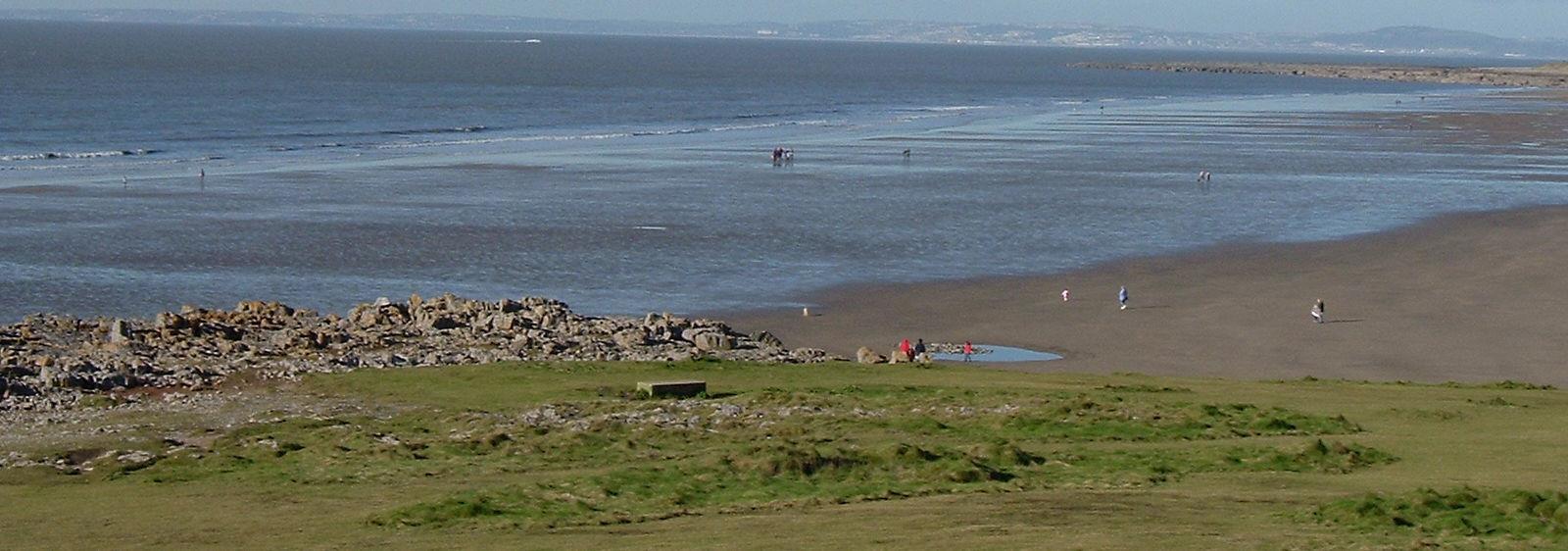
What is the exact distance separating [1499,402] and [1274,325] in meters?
15.8

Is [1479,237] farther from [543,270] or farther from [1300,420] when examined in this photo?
[1300,420]

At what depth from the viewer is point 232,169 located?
79625 millimetres

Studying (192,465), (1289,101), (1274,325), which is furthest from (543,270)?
(1289,101)

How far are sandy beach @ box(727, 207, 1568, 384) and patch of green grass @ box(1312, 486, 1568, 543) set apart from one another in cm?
1799

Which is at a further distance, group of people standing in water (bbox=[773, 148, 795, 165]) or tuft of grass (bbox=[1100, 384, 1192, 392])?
group of people standing in water (bbox=[773, 148, 795, 165])

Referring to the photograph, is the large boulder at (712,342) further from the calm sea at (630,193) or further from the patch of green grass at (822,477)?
the patch of green grass at (822,477)

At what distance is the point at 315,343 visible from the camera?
32.8m

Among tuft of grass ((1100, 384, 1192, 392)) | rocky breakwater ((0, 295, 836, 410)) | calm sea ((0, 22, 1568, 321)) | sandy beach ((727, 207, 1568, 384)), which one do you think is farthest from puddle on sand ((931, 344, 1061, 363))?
tuft of grass ((1100, 384, 1192, 392))

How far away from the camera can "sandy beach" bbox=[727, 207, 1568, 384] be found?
124ft

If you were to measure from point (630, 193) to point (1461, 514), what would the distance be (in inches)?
2160

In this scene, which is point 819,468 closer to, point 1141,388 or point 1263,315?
point 1141,388

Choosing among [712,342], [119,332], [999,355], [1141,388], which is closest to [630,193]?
[999,355]

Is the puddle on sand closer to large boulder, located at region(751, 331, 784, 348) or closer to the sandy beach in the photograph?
the sandy beach

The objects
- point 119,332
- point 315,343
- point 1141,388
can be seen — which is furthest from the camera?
point 119,332
